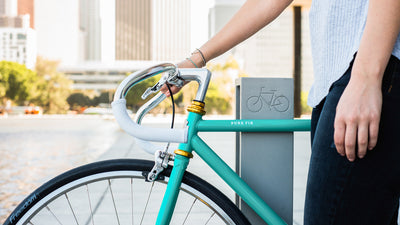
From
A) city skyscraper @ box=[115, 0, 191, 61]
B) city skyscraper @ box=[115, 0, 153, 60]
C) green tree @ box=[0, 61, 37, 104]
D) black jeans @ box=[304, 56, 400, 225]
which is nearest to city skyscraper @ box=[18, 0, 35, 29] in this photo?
city skyscraper @ box=[115, 0, 153, 60]

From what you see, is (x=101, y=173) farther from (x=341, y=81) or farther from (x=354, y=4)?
(x=354, y=4)

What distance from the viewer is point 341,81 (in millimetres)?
853

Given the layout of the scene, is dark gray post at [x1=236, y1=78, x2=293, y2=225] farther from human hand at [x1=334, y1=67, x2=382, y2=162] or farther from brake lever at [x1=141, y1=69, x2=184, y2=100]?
human hand at [x1=334, y1=67, x2=382, y2=162]

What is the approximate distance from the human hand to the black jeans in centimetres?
3

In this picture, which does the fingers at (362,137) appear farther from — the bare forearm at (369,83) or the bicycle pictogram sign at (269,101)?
the bicycle pictogram sign at (269,101)

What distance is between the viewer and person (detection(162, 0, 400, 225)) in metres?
0.77

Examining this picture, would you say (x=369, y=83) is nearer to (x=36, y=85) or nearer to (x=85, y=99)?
(x=36, y=85)

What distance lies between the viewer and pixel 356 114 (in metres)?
0.76

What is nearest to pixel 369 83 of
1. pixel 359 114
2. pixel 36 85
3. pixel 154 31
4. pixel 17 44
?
pixel 359 114

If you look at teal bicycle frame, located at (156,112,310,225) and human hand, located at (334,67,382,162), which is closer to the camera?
human hand, located at (334,67,382,162)

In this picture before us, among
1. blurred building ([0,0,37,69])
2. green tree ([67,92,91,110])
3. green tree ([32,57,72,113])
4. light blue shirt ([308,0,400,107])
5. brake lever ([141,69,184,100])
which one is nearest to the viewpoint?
light blue shirt ([308,0,400,107])

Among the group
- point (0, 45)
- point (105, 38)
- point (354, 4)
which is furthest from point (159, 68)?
point (105, 38)

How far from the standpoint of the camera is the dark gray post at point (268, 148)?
1357mm

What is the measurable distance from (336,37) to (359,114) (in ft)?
0.73
